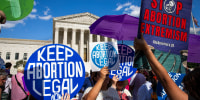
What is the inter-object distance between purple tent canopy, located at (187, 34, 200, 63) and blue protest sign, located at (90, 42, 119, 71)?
128cm

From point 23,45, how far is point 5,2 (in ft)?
155

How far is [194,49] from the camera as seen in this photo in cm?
296

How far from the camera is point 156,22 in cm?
176

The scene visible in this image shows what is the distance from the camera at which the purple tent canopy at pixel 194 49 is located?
2.77m

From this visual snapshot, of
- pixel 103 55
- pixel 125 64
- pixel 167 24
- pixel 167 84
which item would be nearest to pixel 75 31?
pixel 125 64

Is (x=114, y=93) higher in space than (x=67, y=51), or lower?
lower

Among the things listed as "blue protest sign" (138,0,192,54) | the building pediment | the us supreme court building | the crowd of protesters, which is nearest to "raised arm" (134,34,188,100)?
the crowd of protesters

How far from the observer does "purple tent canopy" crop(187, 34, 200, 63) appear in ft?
9.10

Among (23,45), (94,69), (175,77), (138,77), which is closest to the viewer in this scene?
(175,77)

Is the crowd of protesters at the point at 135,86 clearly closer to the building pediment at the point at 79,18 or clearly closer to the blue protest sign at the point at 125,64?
the blue protest sign at the point at 125,64

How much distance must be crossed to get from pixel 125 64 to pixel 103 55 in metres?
0.53

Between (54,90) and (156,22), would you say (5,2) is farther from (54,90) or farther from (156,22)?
(156,22)

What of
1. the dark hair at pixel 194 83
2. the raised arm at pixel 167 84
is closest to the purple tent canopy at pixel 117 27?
the raised arm at pixel 167 84

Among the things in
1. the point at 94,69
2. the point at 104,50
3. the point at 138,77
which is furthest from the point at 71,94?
the point at 138,77
